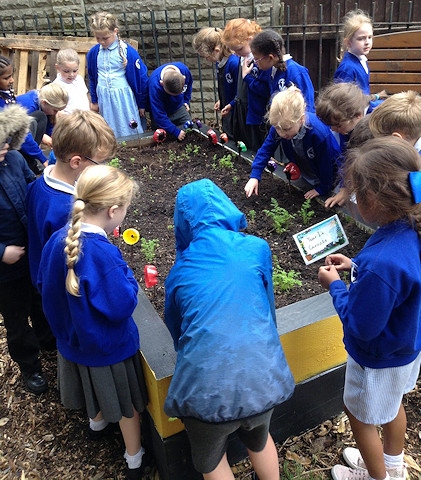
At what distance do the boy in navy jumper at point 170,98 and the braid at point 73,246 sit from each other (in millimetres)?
3694

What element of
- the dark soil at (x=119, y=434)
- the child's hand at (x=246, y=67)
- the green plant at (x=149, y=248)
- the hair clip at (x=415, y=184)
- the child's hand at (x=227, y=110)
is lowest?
the dark soil at (x=119, y=434)

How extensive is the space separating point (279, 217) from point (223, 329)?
79.6 inches

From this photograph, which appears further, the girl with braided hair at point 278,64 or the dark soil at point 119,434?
the girl with braided hair at point 278,64

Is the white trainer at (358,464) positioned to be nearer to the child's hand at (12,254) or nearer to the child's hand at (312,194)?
the child's hand at (312,194)

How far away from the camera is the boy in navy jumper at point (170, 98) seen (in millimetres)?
5184

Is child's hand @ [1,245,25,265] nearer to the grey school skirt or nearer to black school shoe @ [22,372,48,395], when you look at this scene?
the grey school skirt

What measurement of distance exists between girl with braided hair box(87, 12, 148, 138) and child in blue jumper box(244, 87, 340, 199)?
236 centimetres

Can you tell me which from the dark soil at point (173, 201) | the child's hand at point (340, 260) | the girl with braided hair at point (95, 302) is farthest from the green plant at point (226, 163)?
the girl with braided hair at point (95, 302)

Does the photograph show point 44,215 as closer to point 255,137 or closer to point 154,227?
point 154,227

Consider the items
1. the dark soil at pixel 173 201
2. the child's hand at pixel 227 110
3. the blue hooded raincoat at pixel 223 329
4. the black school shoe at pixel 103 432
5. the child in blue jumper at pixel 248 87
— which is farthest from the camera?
the child's hand at pixel 227 110

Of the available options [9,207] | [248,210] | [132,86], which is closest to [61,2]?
[132,86]

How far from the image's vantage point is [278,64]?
4125mm

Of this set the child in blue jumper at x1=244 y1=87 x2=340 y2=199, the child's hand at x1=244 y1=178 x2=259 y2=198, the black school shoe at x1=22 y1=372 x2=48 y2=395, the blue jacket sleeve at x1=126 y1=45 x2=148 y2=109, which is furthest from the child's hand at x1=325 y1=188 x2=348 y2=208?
the blue jacket sleeve at x1=126 y1=45 x2=148 y2=109

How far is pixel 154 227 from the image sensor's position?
374 centimetres
